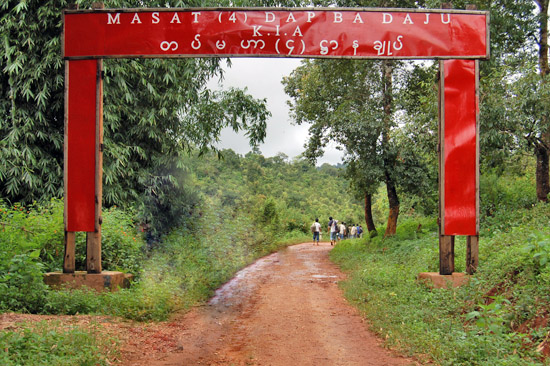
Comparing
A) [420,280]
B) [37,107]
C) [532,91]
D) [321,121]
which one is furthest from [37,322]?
[321,121]

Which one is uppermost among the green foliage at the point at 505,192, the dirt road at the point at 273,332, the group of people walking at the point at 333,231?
the green foliage at the point at 505,192

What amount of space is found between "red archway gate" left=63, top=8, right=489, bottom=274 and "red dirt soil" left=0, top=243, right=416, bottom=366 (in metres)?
A: 2.15

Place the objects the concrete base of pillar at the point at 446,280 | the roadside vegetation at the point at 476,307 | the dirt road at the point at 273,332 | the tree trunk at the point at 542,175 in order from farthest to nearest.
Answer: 1. the tree trunk at the point at 542,175
2. the concrete base of pillar at the point at 446,280
3. the dirt road at the point at 273,332
4. the roadside vegetation at the point at 476,307

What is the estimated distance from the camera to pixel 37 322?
564 centimetres

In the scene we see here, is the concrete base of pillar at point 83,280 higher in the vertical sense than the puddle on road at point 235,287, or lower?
higher

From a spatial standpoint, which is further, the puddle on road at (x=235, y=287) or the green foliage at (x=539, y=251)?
the puddle on road at (x=235, y=287)

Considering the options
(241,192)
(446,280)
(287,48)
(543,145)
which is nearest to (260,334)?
(446,280)

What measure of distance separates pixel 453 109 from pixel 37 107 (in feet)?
35.0

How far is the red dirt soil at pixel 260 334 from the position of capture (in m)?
5.16

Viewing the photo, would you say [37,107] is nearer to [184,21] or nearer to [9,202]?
[9,202]

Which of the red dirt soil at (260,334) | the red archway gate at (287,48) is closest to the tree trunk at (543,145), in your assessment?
the red archway gate at (287,48)

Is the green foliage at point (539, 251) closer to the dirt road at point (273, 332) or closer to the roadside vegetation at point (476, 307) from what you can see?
the roadside vegetation at point (476, 307)

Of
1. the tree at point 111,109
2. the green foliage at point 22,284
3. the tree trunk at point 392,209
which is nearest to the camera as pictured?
the green foliage at point 22,284

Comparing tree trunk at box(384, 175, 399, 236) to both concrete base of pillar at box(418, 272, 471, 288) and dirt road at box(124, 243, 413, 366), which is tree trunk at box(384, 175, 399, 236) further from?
concrete base of pillar at box(418, 272, 471, 288)
